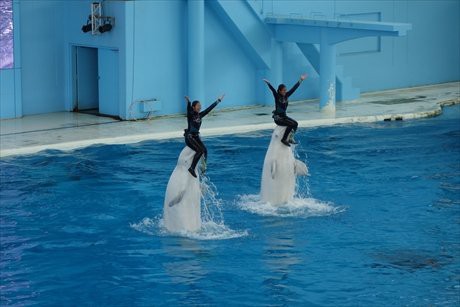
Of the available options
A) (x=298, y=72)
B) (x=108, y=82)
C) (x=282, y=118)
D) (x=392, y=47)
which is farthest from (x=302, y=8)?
(x=282, y=118)

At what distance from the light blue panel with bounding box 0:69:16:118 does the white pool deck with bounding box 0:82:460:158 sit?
31 cm

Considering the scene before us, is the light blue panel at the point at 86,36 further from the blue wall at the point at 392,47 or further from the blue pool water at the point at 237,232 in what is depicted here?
the blue wall at the point at 392,47

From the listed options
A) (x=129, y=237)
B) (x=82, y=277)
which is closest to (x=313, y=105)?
(x=129, y=237)

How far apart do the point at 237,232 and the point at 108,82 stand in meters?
10.6

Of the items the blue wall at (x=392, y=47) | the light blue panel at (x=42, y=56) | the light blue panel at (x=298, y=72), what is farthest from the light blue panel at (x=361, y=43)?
the light blue panel at (x=42, y=56)

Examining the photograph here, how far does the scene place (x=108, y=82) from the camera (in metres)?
26.1

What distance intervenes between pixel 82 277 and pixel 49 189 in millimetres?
4995

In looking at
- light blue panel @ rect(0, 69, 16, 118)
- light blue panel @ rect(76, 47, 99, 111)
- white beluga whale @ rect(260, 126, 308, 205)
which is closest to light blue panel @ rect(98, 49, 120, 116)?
light blue panel @ rect(76, 47, 99, 111)

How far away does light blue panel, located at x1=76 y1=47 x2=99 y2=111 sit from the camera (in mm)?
27141

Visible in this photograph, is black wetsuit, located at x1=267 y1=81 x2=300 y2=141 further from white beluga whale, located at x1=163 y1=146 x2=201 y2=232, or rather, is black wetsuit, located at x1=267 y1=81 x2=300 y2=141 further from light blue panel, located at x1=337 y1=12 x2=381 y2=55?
light blue panel, located at x1=337 y1=12 x2=381 y2=55

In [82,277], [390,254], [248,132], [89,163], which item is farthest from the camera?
[248,132]

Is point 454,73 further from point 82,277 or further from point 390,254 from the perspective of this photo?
point 82,277

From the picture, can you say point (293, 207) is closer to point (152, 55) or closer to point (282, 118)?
point (282, 118)

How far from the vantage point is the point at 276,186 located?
701 inches
